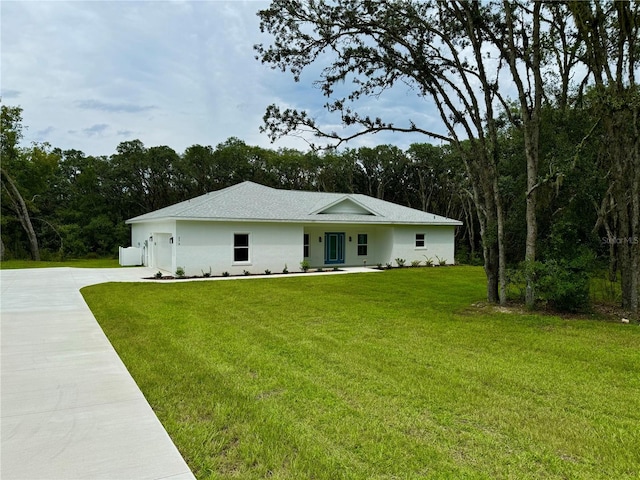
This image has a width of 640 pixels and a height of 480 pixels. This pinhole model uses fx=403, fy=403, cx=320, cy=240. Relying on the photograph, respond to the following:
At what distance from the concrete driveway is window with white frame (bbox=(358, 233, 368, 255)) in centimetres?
1644

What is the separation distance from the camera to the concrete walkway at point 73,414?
120 inches

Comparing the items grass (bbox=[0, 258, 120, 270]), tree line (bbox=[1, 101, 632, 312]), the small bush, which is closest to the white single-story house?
grass (bbox=[0, 258, 120, 270])

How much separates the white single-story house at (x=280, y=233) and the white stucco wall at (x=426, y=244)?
0.05 meters

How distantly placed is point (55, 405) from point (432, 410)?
12.6ft

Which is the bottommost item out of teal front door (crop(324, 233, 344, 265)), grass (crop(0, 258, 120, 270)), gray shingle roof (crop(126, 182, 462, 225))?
grass (crop(0, 258, 120, 270))

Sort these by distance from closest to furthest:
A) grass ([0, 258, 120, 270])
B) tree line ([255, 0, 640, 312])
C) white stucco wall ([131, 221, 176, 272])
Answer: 1. tree line ([255, 0, 640, 312])
2. white stucco wall ([131, 221, 176, 272])
3. grass ([0, 258, 120, 270])

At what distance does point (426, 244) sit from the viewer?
2306cm

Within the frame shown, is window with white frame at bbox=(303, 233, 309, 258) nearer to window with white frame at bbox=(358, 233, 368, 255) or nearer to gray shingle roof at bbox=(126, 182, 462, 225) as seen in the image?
gray shingle roof at bbox=(126, 182, 462, 225)

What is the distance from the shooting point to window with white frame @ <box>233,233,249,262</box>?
57.8 feet

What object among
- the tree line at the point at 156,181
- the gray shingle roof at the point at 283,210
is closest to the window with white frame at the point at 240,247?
the gray shingle roof at the point at 283,210

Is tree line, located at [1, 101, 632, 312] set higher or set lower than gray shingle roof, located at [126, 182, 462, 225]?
higher

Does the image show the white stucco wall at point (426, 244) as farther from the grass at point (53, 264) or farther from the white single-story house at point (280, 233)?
the grass at point (53, 264)

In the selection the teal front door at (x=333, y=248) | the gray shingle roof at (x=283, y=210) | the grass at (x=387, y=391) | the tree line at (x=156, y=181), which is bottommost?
the grass at (x=387, y=391)

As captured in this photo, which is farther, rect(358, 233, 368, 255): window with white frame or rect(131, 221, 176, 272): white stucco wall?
rect(358, 233, 368, 255): window with white frame
